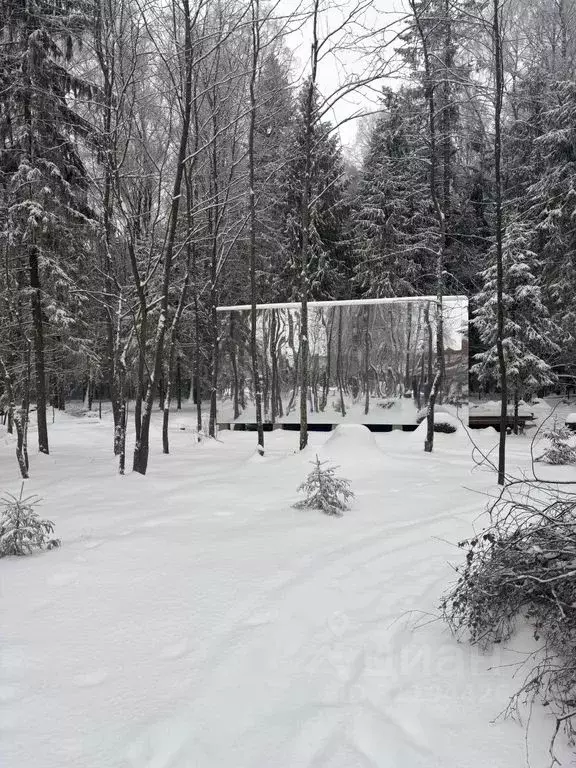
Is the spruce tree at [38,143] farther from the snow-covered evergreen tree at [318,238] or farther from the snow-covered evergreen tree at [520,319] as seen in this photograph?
the snow-covered evergreen tree at [520,319]

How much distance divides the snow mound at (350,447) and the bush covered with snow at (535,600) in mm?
6165

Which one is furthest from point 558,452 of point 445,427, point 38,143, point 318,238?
point 318,238

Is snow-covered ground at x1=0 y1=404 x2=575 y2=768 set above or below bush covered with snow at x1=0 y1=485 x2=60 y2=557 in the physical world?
below

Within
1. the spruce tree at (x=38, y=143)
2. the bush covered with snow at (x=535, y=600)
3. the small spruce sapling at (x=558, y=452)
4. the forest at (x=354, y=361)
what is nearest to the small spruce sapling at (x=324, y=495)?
the bush covered with snow at (x=535, y=600)

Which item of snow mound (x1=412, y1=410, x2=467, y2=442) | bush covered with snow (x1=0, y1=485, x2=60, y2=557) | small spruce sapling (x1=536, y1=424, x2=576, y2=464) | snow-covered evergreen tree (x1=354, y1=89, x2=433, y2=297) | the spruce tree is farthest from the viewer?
snow-covered evergreen tree (x1=354, y1=89, x2=433, y2=297)

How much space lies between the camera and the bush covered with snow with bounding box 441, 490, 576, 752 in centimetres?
258

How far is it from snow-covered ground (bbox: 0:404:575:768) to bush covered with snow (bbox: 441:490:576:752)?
0.13 meters

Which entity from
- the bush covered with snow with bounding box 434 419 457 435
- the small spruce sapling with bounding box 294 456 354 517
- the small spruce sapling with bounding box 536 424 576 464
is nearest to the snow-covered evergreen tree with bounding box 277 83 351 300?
the bush covered with snow with bounding box 434 419 457 435

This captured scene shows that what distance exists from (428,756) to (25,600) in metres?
2.77

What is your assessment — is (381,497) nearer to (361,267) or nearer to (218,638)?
(218,638)

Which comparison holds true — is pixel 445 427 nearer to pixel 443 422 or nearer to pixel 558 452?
pixel 443 422

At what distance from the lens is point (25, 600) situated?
3.75 m

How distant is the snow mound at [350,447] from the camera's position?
9.64 metres

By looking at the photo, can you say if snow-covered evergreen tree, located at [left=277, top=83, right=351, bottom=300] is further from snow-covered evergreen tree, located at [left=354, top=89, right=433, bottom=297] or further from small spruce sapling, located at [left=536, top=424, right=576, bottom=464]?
small spruce sapling, located at [left=536, top=424, right=576, bottom=464]
